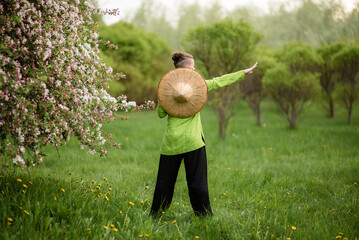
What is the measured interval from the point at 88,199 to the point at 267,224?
228 centimetres

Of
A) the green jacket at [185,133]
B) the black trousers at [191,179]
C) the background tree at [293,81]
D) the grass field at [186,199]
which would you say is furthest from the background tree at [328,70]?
the black trousers at [191,179]

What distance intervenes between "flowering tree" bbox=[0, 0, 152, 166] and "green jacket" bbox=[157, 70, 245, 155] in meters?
0.74

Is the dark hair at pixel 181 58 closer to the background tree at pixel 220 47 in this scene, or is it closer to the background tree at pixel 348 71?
the background tree at pixel 220 47

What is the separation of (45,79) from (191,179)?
1.97 metres

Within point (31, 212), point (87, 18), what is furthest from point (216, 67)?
point (31, 212)

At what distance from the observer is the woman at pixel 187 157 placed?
3.48 m

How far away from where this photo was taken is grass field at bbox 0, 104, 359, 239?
314 cm

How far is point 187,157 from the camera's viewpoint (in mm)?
3525

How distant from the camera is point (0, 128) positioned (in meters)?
3.08

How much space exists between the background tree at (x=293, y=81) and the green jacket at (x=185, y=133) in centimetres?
802

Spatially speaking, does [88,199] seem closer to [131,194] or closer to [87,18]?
[131,194]

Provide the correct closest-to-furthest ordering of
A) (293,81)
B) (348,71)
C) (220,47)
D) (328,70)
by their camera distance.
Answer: (220,47) < (293,81) < (348,71) < (328,70)

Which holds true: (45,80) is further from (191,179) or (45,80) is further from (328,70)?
(328,70)

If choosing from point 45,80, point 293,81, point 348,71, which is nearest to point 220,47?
point 293,81
